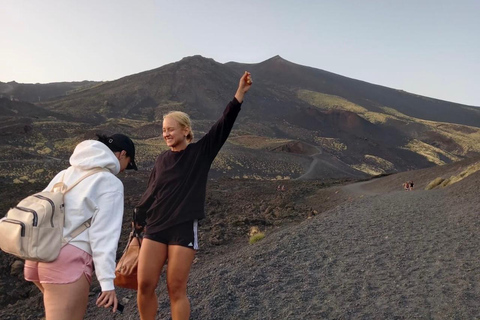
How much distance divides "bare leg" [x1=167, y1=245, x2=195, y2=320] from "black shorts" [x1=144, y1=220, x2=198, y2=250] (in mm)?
35

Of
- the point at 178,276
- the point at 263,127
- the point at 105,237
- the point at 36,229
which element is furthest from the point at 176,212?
the point at 263,127

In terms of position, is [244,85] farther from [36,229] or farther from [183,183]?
[36,229]

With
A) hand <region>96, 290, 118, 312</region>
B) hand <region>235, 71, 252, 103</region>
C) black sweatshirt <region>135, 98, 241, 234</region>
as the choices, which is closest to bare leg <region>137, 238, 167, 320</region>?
black sweatshirt <region>135, 98, 241, 234</region>

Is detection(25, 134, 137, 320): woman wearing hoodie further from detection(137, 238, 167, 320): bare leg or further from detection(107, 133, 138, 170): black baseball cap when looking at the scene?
detection(137, 238, 167, 320): bare leg

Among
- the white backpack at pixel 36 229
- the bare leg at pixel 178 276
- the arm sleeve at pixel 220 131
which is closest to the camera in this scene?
the white backpack at pixel 36 229

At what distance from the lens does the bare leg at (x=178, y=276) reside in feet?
9.35

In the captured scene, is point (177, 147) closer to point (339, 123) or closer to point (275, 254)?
point (275, 254)

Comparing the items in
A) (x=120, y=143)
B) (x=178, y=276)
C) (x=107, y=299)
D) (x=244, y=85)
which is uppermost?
(x=244, y=85)

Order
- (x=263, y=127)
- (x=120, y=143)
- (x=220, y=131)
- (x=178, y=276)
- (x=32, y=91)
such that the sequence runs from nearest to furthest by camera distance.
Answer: (x=120, y=143) < (x=178, y=276) < (x=220, y=131) < (x=263, y=127) < (x=32, y=91)

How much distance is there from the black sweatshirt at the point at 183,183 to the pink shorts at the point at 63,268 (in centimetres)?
89

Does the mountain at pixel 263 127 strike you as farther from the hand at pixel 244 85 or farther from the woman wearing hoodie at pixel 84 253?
the woman wearing hoodie at pixel 84 253

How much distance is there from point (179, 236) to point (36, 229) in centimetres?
113

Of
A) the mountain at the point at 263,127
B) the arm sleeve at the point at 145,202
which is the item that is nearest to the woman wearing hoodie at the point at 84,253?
the arm sleeve at the point at 145,202

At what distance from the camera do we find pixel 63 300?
1943mm
